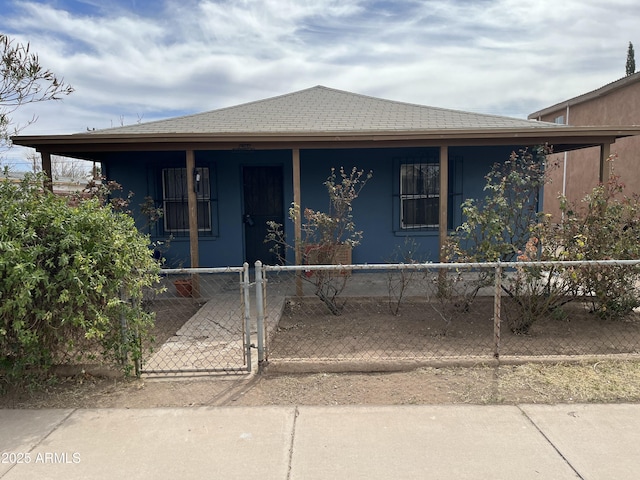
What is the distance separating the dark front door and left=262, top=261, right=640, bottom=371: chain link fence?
9.71 feet

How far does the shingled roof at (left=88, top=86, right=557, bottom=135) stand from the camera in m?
7.60

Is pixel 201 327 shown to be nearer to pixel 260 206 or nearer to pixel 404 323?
pixel 404 323

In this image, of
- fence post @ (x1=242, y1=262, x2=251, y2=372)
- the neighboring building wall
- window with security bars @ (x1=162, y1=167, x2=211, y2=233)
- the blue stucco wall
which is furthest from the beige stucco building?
fence post @ (x1=242, y1=262, x2=251, y2=372)

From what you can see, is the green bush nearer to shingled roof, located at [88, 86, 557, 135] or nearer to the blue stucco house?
shingled roof, located at [88, 86, 557, 135]

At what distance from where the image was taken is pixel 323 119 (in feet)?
27.9

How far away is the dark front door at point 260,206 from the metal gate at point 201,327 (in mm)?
1160

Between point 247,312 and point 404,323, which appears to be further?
point 404,323

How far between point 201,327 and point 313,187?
4.28 metres

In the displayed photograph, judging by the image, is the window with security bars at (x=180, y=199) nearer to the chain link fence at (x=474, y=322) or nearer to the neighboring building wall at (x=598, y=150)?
the chain link fence at (x=474, y=322)

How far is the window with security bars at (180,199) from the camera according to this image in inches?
369

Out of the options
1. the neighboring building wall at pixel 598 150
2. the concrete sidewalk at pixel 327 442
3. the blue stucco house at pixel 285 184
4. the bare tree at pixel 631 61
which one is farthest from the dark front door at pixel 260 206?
the bare tree at pixel 631 61

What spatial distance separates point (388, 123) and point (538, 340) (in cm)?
440

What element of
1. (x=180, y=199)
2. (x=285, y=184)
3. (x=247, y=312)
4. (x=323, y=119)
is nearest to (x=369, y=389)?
(x=247, y=312)

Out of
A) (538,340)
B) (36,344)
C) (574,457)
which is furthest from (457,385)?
(36,344)
